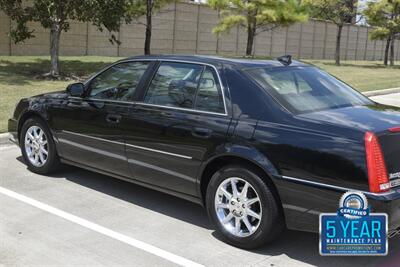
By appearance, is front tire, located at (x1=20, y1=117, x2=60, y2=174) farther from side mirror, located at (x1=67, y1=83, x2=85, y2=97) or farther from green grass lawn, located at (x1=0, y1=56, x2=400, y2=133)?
green grass lawn, located at (x1=0, y1=56, x2=400, y2=133)

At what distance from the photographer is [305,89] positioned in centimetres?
479

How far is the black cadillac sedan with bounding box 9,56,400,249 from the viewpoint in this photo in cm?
388

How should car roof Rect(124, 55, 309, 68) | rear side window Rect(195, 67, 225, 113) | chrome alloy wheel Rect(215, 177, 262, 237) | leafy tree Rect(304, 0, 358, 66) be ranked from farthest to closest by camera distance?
leafy tree Rect(304, 0, 358, 66) → car roof Rect(124, 55, 309, 68) → rear side window Rect(195, 67, 225, 113) → chrome alloy wheel Rect(215, 177, 262, 237)

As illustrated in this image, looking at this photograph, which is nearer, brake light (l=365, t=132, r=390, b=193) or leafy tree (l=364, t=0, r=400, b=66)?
brake light (l=365, t=132, r=390, b=193)

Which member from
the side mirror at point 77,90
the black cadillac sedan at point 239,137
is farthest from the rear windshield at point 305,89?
the side mirror at point 77,90

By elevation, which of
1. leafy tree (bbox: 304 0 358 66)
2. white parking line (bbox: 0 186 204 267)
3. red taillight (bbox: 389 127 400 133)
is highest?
leafy tree (bbox: 304 0 358 66)

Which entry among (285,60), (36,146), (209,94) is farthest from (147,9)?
(209,94)

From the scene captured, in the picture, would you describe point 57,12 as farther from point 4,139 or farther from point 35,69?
point 4,139

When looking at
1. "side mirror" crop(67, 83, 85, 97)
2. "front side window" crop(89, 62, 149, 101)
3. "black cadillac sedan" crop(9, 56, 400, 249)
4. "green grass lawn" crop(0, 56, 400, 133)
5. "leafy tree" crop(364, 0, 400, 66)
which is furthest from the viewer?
"leafy tree" crop(364, 0, 400, 66)

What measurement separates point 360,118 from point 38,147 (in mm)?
3822

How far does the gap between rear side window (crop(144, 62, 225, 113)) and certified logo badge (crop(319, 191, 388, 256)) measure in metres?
1.32

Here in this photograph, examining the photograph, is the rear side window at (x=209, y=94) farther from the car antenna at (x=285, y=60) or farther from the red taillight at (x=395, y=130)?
the red taillight at (x=395, y=130)

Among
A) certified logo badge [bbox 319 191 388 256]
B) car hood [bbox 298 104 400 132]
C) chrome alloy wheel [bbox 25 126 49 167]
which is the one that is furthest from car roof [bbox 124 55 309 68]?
chrome alloy wheel [bbox 25 126 49 167]

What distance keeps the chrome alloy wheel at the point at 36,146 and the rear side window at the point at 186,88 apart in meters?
1.75
